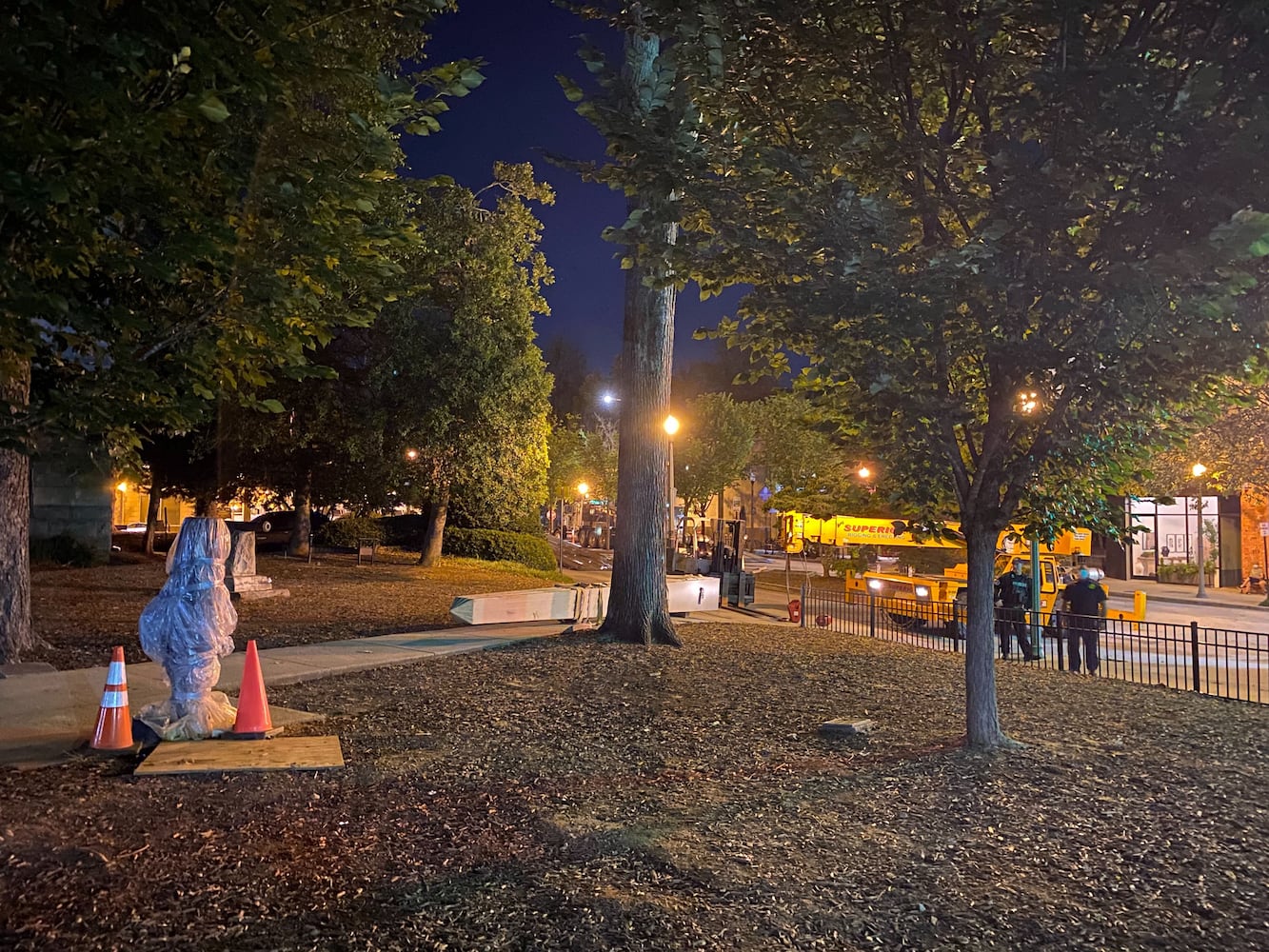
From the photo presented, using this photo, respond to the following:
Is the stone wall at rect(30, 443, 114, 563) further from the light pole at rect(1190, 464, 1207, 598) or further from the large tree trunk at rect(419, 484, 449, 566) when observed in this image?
the light pole at rect(1190, 464, 1207, 598)

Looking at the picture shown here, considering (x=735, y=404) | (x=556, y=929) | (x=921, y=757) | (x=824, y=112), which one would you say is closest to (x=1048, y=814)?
(x=921, y=757)

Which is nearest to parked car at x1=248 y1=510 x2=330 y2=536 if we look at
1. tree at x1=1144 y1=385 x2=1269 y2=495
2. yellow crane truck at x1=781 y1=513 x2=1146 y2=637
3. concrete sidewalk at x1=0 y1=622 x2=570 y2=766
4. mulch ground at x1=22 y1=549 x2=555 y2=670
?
mulch ground at x1=22 y1=549 x2=555 y2=670

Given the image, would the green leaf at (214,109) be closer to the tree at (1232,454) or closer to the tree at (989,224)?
the tree at (989,224)

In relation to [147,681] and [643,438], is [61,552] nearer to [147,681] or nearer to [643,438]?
[147,681]

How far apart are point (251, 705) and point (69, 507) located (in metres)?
17.8

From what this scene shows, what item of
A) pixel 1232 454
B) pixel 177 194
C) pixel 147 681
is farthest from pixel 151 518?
pixel 1232 454

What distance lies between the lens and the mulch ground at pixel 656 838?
3.69 m

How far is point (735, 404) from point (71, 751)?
4218 centimetres

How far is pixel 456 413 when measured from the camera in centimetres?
2275

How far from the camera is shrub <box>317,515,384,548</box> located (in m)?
30.6

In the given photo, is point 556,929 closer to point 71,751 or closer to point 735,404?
point 71,751

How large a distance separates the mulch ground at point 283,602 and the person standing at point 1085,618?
29.5 feet

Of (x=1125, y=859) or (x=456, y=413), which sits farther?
(x=456, y=413)

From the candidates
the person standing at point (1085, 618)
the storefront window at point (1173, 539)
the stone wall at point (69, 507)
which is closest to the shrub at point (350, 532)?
the stone wall at point (69, 507)
